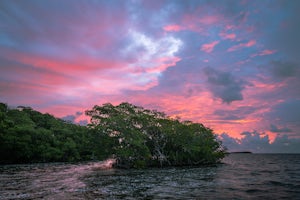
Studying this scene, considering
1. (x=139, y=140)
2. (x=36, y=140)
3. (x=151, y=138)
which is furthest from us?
(x=36, y=140)

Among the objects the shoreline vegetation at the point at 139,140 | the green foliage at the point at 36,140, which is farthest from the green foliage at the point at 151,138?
the green foliage at the point at 36,140

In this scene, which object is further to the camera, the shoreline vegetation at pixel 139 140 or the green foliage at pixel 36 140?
the green foliage at pixel 36 140

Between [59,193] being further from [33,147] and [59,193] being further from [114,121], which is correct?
[33,147]

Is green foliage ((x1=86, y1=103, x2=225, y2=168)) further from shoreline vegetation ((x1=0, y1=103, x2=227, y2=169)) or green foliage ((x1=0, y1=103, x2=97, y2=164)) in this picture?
green foliage ((x1=0, y1=103, x2=97, y2=164))

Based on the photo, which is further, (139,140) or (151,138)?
(151,138)

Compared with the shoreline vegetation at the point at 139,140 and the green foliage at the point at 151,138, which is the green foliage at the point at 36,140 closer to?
the shoreline vegetation at the point at 139,140

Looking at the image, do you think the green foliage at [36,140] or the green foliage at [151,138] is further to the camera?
the green foliage at [36,140]

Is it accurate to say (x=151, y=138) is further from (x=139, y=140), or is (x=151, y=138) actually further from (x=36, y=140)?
(x=36, y=140)

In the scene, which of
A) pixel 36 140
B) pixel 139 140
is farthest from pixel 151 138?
pixel 36 140

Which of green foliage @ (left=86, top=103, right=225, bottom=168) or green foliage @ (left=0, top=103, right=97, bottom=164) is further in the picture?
green foliage @ (left=0, top=103, right=97, bottom=164)

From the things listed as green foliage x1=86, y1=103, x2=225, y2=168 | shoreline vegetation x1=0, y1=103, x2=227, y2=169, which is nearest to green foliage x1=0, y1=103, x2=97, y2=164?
shoreline vegetation x1=0, y1=103, x2=227, y2=169

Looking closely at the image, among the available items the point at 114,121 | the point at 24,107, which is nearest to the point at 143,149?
the point at 114,121

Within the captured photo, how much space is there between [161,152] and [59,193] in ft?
137

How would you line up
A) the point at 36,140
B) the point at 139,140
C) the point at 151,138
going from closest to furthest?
the point at 139,140 → the point at 151,138 → the point at 36,140
